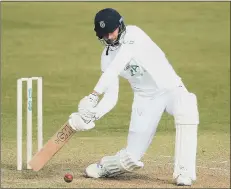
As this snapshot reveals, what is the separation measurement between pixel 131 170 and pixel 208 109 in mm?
5861

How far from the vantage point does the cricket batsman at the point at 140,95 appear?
820cm

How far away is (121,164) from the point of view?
852 centimetres

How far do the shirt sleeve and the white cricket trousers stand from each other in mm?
398

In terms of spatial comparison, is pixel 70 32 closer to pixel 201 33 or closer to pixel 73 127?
pixel 201 33

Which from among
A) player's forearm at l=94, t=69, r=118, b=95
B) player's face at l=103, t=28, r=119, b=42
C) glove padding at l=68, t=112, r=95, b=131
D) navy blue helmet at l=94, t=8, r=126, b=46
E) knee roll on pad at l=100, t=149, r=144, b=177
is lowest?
knee roll on pad at l=100, t=149, r=144, b=177

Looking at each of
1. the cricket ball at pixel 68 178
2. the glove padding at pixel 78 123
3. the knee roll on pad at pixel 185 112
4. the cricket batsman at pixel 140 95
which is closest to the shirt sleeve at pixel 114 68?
the cricket batsman at pixel 140 95

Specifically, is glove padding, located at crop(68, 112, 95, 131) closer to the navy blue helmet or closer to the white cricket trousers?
the white cricket trousers

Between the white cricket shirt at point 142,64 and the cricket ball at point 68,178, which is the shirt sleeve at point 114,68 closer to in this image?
the white cricket shirt at point 142,64

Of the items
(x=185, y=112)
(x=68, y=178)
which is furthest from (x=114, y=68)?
(x=68, y=178)

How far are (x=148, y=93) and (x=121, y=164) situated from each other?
0.61 metres

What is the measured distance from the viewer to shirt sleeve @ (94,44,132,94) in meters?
8.10

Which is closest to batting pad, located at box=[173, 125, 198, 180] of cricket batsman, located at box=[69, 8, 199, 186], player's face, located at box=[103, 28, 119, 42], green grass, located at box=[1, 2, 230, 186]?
cricket batsman, located at box=[69, 8, 199, 186]

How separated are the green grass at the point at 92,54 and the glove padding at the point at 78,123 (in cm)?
138

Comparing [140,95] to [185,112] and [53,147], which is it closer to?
[185,112]
